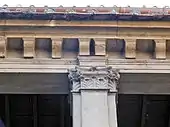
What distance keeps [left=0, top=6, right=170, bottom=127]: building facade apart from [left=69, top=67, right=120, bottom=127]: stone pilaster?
0.02m

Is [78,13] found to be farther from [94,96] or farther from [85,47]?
[94,96]

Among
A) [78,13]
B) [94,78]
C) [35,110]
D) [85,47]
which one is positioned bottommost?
[35,110]

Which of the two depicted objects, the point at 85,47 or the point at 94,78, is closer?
the point at 94,78

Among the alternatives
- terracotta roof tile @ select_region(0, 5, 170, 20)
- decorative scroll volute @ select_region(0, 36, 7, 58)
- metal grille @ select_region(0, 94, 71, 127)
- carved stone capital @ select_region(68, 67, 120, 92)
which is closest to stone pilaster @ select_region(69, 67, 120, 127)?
carved stone capital @ select_region(68, 67, 120, 92)

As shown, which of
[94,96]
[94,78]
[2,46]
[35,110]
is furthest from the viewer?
[35,110]

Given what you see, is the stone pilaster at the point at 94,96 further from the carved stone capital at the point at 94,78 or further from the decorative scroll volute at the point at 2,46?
the decorative scroll volute at the point at 2,46

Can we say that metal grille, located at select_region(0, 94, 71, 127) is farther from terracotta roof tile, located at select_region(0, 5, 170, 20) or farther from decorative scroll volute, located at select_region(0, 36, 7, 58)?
terracotta roof tile, located at select_region(0, 5, 170, 20)

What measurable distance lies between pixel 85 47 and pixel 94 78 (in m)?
0.73

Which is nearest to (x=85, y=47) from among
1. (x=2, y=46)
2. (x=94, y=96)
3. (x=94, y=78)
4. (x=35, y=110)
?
(x=94, y=78)

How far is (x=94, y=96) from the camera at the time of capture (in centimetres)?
1080

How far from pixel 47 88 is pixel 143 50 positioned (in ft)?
7.69

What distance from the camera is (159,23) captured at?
11219mm

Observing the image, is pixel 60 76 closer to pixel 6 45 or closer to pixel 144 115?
pixel 6 45

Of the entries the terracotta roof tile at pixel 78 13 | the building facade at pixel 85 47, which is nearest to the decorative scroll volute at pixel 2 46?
the building facade at pixel 85 47
